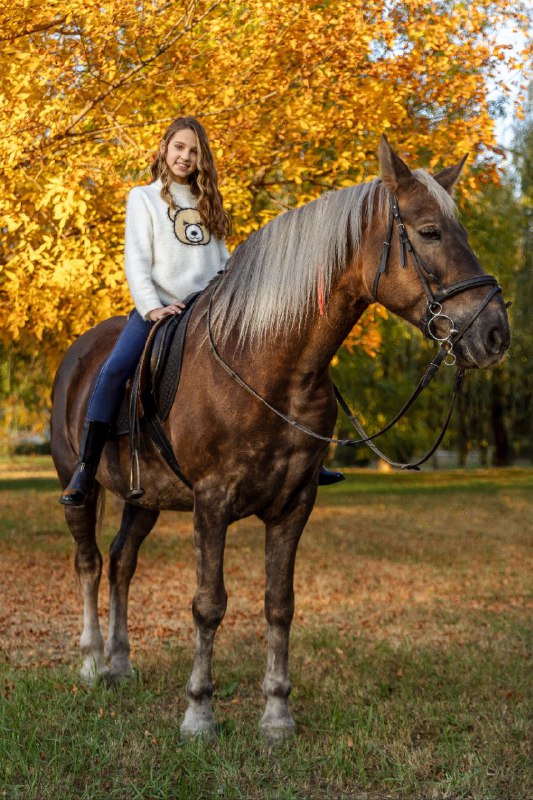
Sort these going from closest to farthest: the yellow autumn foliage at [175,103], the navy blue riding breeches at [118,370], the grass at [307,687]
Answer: the grass at [307,687] < the navy blue riding breeches at [118,370] < the yellow autumn foliage at [175,103]

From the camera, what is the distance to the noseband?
3740 millimetres

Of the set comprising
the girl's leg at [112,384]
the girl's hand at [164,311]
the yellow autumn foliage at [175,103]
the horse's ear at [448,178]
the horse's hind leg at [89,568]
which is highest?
the yellow autumn foliage at [175,103]

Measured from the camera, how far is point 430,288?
151 inches

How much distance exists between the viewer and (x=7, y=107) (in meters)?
7.55

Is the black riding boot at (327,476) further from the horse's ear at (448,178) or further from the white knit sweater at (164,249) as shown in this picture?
the horse's ear at (448,178)

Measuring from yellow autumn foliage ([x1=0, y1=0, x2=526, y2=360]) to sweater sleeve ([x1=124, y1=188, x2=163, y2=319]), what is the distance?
3001 millimetres

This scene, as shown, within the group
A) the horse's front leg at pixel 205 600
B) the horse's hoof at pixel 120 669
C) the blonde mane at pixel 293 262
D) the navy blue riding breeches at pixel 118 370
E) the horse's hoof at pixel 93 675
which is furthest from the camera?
the horse's hoof at pixel 120 669

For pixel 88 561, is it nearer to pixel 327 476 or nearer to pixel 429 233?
pixel 327 476

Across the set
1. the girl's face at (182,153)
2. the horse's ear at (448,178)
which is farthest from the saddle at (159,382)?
the horse's ear at (448,178)

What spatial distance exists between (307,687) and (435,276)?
2.85m

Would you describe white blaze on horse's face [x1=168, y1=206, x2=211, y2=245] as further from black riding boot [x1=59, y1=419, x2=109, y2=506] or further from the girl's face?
black riding boot [x1=59, y1=419, x2=109, y2=506]

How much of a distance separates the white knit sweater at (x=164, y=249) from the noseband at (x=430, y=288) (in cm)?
132

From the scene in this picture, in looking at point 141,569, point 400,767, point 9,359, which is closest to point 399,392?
point 9,359

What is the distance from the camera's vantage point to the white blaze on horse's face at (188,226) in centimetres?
489
